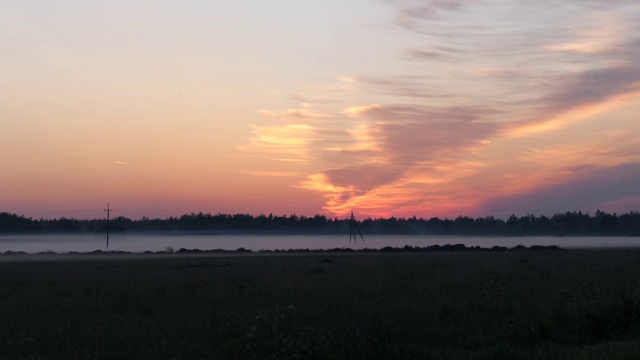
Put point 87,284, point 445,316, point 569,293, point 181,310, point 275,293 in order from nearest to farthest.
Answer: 1. point 445,316
2. point 181,310
3. point 569,293
4. point 275,293
5. point 87,284

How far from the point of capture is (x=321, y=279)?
33719 millimetres

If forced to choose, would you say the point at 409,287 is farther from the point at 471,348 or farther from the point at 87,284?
the point at 87,284

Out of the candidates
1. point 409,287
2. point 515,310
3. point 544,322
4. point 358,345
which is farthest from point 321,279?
point 358,345

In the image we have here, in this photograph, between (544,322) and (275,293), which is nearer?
(544,322)

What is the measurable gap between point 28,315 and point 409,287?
13.6 meters

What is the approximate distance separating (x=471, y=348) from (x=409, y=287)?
11755 millimetres

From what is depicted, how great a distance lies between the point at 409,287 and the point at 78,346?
14618 mm


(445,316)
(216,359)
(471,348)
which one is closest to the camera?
(216,359)

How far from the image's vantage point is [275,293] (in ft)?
87.9

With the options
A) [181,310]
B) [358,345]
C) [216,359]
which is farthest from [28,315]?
[358,345]

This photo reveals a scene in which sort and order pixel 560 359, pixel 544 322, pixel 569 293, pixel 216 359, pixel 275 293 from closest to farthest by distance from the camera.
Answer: pixel 560 359
pixel 216 359
pixel 544 322
pixel 569 293
pixel 275 293

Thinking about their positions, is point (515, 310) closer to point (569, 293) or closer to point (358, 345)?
point (569, 293)

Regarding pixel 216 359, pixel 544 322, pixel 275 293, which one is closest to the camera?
pixel 216 359

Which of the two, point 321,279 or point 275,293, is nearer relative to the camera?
point 275,293
